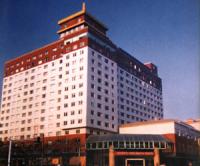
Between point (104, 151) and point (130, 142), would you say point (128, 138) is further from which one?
point (104, 151)

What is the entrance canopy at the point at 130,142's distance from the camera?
228 ft

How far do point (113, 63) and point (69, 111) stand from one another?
2338 centimetres

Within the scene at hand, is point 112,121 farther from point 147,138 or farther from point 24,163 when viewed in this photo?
point 24,163

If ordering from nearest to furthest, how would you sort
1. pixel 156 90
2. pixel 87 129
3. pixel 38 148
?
pixel 87 129, pixel 38 148, pixel 156 90

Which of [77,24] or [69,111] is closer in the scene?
[69,111]

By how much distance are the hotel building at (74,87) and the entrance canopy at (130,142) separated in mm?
6514

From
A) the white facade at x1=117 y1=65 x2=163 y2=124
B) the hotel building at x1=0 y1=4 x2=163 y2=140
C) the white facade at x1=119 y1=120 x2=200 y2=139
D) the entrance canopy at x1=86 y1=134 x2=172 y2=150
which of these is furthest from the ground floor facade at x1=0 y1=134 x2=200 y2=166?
the white facade at x1=117 y1=65 x2=163 y2=124

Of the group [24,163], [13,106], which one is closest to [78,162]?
[24,163]

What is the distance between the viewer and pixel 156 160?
218 feet

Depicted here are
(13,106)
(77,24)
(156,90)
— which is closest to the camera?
(77,24)

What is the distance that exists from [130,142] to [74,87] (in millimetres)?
24210

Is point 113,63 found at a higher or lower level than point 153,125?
higher

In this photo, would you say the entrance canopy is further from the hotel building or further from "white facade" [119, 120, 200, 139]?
the hotel building

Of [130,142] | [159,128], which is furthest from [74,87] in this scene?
[159,128]
